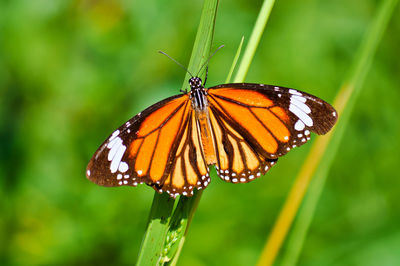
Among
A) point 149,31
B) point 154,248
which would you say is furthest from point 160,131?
point 149,31

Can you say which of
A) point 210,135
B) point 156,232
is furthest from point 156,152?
point 156,232

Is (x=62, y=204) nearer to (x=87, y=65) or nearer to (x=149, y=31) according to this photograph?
(x=87, y=65)

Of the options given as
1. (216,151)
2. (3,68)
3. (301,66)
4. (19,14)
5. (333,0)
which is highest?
(333,0)

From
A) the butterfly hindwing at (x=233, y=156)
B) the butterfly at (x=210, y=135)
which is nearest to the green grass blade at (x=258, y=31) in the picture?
the butterfly at (x=210, y=135)

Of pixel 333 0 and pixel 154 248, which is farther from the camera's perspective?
pixel 333 0

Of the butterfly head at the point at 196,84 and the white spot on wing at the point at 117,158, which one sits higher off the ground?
the butterfly head at the point at 196,84

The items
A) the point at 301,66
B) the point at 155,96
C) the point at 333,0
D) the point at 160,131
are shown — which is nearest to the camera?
the point at 160,131

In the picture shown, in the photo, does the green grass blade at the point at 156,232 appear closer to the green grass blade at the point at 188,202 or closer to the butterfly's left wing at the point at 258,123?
the green grass blade at the point at 188,202
